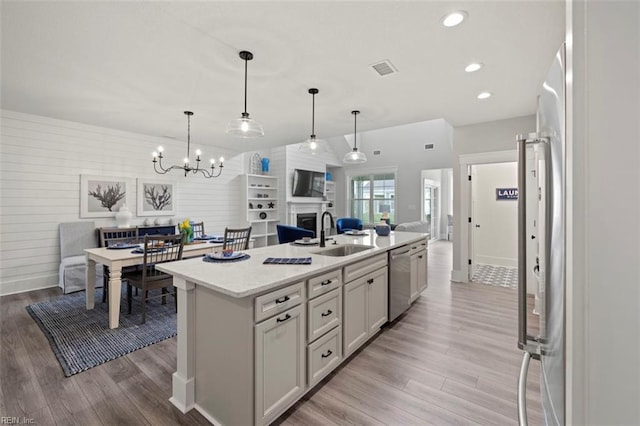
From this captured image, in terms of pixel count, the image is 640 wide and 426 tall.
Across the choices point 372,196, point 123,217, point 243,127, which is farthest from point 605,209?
point 372,196

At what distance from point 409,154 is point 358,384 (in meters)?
7.63

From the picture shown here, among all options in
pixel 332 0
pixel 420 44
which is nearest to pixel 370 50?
pixel 420 44

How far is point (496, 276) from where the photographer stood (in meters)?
5.11

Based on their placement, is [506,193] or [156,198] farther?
[506,193]

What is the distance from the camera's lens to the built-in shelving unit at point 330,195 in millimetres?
9445

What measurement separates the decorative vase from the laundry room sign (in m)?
7.17

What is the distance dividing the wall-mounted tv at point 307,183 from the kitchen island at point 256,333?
217 inches

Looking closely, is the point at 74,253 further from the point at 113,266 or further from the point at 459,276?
the point at 459,276

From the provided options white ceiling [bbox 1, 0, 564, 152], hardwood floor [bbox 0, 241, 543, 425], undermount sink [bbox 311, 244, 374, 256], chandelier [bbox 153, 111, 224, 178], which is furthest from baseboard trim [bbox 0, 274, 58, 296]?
undermount sink [bbox 311, 244, 374, 256]

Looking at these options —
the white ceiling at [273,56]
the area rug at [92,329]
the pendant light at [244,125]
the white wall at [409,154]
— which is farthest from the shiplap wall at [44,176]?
the white wall at [409,154]

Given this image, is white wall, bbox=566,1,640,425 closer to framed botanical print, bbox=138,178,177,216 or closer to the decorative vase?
the decorative vase

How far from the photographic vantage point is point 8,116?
400 centimetres

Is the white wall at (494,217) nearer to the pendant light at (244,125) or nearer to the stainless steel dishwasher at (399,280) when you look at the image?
the stainless steel dishwasher at (399,280)

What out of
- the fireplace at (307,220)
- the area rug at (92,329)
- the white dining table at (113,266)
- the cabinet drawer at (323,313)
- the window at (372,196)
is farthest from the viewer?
the window at (372,196)
